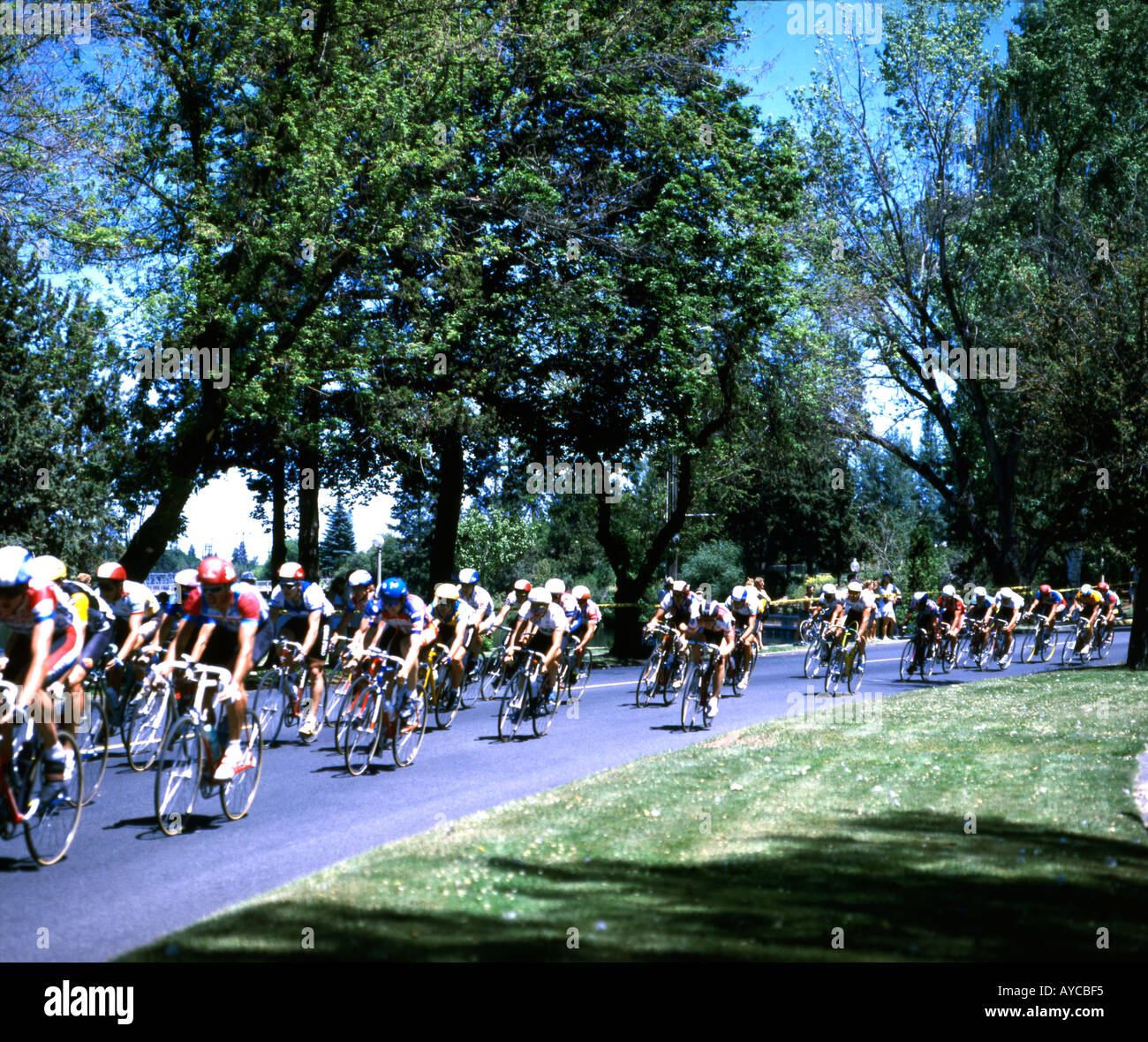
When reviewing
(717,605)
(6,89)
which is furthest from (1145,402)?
(6,89)

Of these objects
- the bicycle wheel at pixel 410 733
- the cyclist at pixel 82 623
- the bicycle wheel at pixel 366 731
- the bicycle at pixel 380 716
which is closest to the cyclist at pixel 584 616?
the bicycle wheel at pixel 410 733

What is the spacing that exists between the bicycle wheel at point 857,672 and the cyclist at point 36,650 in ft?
54.1

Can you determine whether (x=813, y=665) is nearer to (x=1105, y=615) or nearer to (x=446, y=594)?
(x=1105, y=615)

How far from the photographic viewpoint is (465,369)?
2645cm

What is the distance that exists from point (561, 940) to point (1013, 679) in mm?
20693

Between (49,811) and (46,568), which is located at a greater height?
(46,568)

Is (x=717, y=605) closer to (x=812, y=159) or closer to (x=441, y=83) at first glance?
(x=441, y=83)

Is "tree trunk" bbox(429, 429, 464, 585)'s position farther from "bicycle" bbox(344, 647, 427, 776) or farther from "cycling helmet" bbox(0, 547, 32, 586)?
"cycling helmet" bbox(0, 547, 32, 586)

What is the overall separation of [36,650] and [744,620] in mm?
16733

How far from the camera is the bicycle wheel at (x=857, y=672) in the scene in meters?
22.8

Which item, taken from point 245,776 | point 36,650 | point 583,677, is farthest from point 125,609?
point 583,677

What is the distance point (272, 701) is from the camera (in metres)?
14.8

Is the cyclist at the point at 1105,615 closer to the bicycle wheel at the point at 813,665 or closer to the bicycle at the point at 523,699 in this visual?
the bicycle wheel at the point at 813,665

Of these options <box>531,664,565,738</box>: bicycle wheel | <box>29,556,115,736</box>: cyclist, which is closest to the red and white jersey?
<box>29,556,115,736</box>: cyclist
